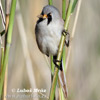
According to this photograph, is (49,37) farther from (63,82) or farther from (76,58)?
(76,58)

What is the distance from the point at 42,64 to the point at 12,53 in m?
0.27

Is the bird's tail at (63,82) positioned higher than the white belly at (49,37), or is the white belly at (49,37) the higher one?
the white belly at (49,37)

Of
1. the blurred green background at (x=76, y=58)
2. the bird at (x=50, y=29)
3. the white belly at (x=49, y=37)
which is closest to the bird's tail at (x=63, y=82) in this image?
the bird at (x=50, y=29)

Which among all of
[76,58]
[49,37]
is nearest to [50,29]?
[49,37]

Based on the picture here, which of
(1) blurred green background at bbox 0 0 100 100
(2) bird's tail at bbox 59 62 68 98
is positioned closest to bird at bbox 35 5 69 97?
(2) bird's tail at bbox 59 62 68 98

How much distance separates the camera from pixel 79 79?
1972 mm

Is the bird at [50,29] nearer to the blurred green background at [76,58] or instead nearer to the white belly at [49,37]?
the white belly at [49,37]

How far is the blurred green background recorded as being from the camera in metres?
1.91

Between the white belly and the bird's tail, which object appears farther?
the white belly

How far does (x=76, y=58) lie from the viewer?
80.4 inches

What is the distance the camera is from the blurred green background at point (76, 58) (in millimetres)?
1907

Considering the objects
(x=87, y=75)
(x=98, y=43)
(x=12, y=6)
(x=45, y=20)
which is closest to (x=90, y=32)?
(x=98, y=43)

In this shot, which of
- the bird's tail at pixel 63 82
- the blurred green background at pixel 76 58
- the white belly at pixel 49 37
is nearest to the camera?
the bird's tail at pixel 63 82

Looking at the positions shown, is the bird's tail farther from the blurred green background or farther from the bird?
the blurred green background
